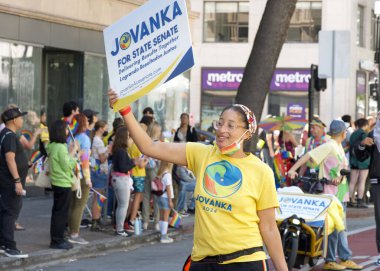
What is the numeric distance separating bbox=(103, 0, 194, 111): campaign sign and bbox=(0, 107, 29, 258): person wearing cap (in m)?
5.94

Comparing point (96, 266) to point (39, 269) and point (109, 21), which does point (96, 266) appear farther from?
point (109, 21)

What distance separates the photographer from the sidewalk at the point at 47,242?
12.3 m

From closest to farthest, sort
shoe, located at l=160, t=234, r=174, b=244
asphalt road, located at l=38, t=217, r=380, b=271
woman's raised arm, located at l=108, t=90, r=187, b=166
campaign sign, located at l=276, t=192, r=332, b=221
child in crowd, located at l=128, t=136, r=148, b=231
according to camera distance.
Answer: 1. woman's raised arm, located at l=108, t=90, r=187, b=166
2. campaign sign, located at l=276, t=192, r=332, b=221
3. asphalt road, located at l=38, t=217, r=380, b=271
4. shoe, located at l=160, t=234, r=174, b=244
5. child in crowd, located at l=128, t=136, r=148, b=231

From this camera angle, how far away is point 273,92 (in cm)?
4609

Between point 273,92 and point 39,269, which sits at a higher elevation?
point 273,92

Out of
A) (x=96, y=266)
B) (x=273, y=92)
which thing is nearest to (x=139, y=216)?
(x=96, y=266)

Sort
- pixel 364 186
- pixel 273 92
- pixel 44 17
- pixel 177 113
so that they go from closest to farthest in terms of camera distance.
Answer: pixel 44 17 → pixel 364 186 → pixel 177 113 → pixel 273 92

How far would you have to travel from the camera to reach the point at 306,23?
4616 centimetres

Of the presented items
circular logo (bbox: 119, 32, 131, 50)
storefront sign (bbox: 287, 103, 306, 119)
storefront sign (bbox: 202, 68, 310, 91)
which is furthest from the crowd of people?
storefront sign (bbox: 202, 68, 310, 91)

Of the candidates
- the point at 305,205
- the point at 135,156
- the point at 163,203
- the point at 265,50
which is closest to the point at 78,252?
the point at 163,203

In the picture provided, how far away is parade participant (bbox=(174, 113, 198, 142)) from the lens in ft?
65.4

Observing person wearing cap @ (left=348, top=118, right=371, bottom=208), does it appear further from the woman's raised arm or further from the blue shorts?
the woman's raised arm

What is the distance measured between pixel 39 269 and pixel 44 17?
864 centimetres

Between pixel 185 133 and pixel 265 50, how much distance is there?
8.86 ft
